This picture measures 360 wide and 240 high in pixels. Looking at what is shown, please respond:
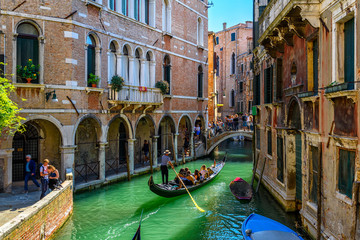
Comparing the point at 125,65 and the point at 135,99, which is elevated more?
the point at 125,65

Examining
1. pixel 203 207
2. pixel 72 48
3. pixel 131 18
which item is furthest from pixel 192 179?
pixel 131 18

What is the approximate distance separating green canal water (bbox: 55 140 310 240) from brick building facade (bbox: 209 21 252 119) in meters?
23.8

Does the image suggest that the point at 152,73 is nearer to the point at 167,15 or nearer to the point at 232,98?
the point at 167,15

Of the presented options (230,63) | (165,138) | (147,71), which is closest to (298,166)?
(147,71)

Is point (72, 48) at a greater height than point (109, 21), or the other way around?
point (109, 21)

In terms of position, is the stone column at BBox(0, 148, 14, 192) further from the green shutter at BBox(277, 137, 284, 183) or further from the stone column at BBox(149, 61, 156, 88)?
the green shutter at BBox(277, 137, 284, 183)

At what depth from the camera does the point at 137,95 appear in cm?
1505

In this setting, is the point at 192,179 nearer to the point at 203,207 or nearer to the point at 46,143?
the point at 203,207

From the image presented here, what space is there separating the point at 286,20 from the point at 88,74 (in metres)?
7.37

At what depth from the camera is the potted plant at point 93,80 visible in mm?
12591

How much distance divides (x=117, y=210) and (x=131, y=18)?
8.21 metres

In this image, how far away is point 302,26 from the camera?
809 centimetres

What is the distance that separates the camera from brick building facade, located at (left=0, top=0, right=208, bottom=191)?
1090 cm

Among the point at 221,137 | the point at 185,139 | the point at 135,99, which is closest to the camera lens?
the point at 135,99
